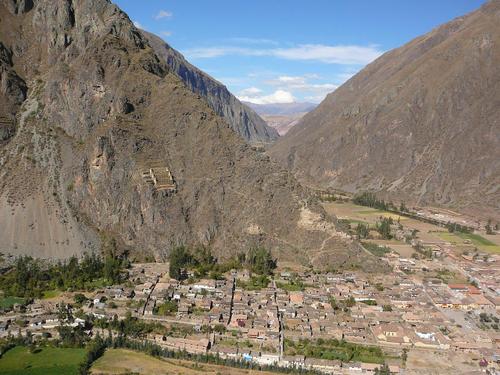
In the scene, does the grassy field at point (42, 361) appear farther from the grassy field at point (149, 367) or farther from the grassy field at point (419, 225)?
the grassy field at point (419, 225)

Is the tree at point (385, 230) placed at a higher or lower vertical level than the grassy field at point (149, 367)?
higher

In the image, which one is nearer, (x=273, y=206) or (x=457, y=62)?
(x=273, y=206)

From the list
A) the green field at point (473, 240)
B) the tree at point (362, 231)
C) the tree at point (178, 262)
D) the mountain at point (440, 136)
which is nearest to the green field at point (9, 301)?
the tree at point (178, 262)

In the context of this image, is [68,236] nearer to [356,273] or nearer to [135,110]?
[135,110]

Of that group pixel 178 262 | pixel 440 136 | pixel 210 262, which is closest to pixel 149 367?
pixel 178 262

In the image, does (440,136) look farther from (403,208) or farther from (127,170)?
(127,170)

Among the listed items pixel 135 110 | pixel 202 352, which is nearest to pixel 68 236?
pixel 135 110

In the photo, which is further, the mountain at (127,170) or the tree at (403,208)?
the tree at (403,208)
